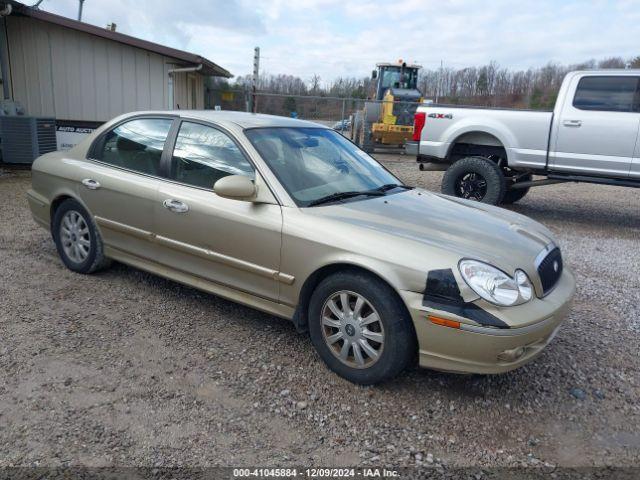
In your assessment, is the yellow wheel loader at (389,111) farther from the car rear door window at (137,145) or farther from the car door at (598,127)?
the car rear door window at (137,145)

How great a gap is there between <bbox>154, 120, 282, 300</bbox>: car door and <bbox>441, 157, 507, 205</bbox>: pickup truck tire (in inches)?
212

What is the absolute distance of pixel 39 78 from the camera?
1155 centimetres

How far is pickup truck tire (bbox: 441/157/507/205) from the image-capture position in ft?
26.6

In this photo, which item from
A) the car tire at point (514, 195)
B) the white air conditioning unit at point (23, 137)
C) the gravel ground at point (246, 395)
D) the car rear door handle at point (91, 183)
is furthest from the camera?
the white air conditioning unit at point (23, 137)

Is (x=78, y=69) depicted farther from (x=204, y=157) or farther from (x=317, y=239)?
(x=317, y=239)

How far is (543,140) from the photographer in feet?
25.7

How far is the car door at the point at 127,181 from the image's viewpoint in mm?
Answer: 4008

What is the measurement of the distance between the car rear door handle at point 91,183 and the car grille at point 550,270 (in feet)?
11.4

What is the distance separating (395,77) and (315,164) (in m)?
17.7

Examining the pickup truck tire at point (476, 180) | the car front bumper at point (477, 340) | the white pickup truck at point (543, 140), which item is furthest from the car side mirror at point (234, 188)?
the white pickup truck at point (543, 140)

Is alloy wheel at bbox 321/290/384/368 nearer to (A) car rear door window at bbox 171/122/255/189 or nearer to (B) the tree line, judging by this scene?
(A) car rear door window at bbox 171/122/255/189

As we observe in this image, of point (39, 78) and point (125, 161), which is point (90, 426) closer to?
point (125, 161)

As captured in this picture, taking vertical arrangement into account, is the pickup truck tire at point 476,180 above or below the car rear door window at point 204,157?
below

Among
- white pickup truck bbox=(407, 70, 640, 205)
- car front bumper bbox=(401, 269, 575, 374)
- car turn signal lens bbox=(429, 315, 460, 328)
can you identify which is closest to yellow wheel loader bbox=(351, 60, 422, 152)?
white pickup truck bbox=(407, 70, 640, 205)
